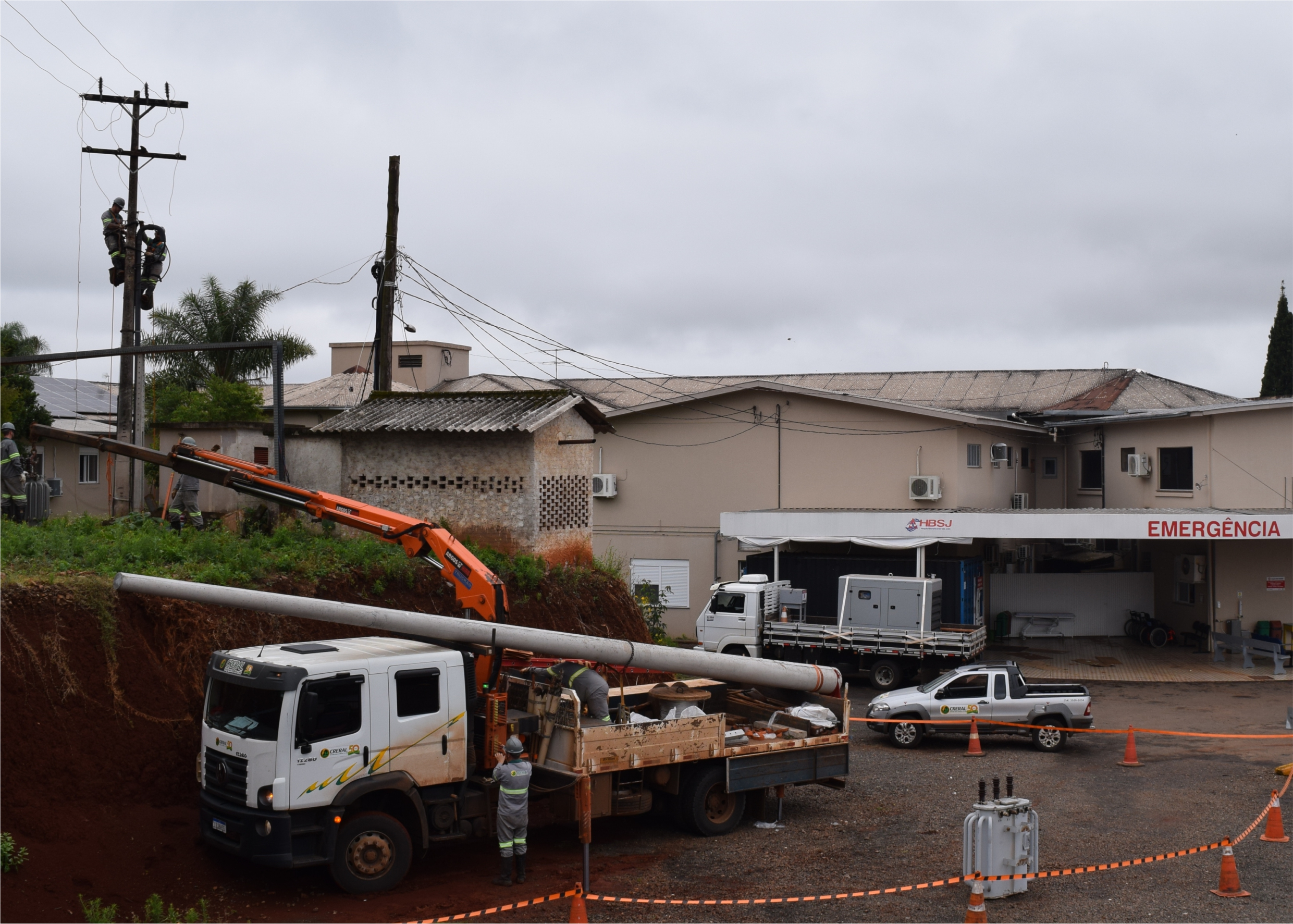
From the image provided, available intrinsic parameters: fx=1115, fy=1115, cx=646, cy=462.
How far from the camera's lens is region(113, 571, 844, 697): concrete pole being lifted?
1187cm

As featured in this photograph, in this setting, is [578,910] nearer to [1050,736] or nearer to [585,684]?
[585,684]

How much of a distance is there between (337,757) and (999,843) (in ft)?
21.8

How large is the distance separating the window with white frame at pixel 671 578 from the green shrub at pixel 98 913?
22.6 metres

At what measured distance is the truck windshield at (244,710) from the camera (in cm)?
1104

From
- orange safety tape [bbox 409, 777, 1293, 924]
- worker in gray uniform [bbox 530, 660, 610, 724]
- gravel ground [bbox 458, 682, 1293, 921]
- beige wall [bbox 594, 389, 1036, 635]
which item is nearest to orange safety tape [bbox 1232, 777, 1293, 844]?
gravel ground [bbox 458, 682, 1293, 921]

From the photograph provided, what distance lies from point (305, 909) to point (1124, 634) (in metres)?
27.6

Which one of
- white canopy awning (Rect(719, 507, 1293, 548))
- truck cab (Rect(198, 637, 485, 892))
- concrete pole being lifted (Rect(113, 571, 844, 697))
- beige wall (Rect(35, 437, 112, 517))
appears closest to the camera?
truck cab (Rect(198, 637, 485, 892))

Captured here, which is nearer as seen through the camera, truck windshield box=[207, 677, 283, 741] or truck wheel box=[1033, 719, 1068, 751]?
truck windshield box=[207, 677, 283, 741]

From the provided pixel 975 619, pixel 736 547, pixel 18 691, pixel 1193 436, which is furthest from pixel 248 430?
pixel 1193 436

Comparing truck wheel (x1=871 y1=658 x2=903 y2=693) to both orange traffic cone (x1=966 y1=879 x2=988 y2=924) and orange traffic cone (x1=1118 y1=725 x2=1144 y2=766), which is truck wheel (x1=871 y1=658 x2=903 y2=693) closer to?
orange traffic cone (x1=1118 y1=725 x2=1144 y2=766)

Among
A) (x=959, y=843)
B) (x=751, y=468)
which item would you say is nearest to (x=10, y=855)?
(x=959, y=843)

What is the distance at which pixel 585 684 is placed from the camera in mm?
13359

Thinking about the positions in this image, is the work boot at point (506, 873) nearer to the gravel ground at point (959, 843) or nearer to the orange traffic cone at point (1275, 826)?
the gravel ground at point (959, 843)

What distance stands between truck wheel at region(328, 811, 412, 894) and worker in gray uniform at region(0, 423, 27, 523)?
10124 mm
